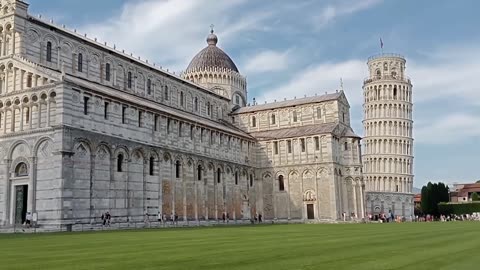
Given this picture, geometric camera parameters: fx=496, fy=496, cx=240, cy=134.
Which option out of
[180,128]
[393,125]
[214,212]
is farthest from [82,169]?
[393,125]

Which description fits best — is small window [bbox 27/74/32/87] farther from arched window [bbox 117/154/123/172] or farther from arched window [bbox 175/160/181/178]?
arched window [bbox 175/160/181/178]

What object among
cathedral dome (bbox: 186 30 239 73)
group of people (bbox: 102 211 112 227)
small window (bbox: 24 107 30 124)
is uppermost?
cathedral dome (bbox: 186 30 239 73)

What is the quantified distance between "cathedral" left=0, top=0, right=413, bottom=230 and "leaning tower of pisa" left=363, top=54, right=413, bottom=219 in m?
31.5

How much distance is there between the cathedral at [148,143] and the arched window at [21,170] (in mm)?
92

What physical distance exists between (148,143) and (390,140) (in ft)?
205

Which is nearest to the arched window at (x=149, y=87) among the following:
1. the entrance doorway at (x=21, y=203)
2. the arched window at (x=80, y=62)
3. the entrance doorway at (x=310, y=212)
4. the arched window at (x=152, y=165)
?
the arched window at (x=80, y=62)

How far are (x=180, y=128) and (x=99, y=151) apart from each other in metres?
11.8

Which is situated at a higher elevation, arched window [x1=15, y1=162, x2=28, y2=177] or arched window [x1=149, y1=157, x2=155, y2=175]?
arched window [x1=149, y1=157, x2=155, y2=175]

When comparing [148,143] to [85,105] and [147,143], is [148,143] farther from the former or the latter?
[85,105]

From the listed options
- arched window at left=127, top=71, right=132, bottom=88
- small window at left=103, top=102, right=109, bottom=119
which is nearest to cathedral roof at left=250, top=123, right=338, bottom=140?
arched window at left=127, top=71, right=132, bottom=88

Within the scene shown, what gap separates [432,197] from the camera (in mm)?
89375

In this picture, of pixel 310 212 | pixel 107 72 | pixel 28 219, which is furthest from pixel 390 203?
pixel 28 219

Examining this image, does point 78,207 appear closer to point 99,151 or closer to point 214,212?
point 99,151

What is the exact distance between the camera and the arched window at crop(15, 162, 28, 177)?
36150 mm
